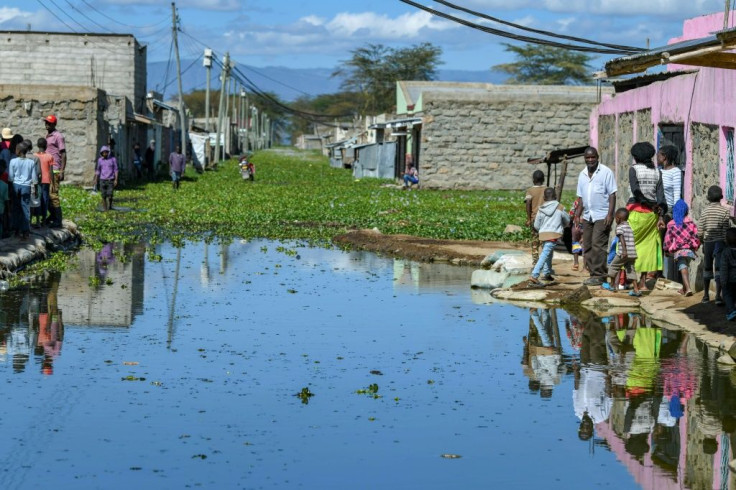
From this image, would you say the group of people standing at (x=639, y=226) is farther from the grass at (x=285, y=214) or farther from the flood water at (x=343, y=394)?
the grass at (x=285, y=214)

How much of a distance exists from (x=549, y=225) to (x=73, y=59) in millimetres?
46496

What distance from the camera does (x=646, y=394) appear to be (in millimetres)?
9336

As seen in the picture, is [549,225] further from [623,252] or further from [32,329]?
[32,329]

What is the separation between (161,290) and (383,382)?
6.28 metres

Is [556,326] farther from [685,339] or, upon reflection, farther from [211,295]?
[211,295]

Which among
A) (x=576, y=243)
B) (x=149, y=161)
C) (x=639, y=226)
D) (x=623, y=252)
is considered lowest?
(x=576, y=243)

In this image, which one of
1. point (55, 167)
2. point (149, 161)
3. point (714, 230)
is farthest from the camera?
point (149, 161)

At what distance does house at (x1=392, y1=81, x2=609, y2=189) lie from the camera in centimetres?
4359

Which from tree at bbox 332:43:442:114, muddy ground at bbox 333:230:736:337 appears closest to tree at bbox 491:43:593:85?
tree at bbox 332:43:442:114

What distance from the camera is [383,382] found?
31.9 feet

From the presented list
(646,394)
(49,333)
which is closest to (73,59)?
(49,333)

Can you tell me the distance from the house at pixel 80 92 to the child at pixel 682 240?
2586cm

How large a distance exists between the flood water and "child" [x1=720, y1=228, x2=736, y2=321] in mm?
699

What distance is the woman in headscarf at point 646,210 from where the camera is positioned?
15102mm
